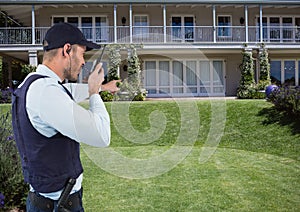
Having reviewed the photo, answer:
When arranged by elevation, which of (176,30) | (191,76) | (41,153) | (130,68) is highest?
(176,30)

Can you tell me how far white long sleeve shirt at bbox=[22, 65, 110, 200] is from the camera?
1.50 metres

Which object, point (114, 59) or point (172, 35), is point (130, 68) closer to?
point (114, 59)

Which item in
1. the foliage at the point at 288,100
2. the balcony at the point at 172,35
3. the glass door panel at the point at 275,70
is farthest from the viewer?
the glass door panel at the point at 275,70

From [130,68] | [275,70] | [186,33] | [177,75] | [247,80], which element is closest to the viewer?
[130,68]

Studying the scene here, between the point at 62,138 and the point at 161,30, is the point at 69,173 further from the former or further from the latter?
the point at 161,30

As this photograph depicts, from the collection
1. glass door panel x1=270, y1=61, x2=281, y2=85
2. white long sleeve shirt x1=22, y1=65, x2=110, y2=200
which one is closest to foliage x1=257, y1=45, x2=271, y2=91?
glass door panel x1=270, y1=61, x2=281, y2=85

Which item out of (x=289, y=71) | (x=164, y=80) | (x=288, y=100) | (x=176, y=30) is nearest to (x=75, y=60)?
(x=288, y=100)

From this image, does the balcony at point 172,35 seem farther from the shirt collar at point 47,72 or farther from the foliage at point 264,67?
the shirt collar at point 47,72

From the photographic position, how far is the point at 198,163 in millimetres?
7352

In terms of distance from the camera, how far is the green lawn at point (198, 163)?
5387 mm

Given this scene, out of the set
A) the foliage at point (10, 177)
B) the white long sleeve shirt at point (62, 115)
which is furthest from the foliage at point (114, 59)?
the white long sleeve shirt at point (62, 115)

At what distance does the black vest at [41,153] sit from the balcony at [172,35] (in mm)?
18027

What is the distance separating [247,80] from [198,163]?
1267cm

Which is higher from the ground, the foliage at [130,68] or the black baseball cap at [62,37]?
the foliage at [130,68]
